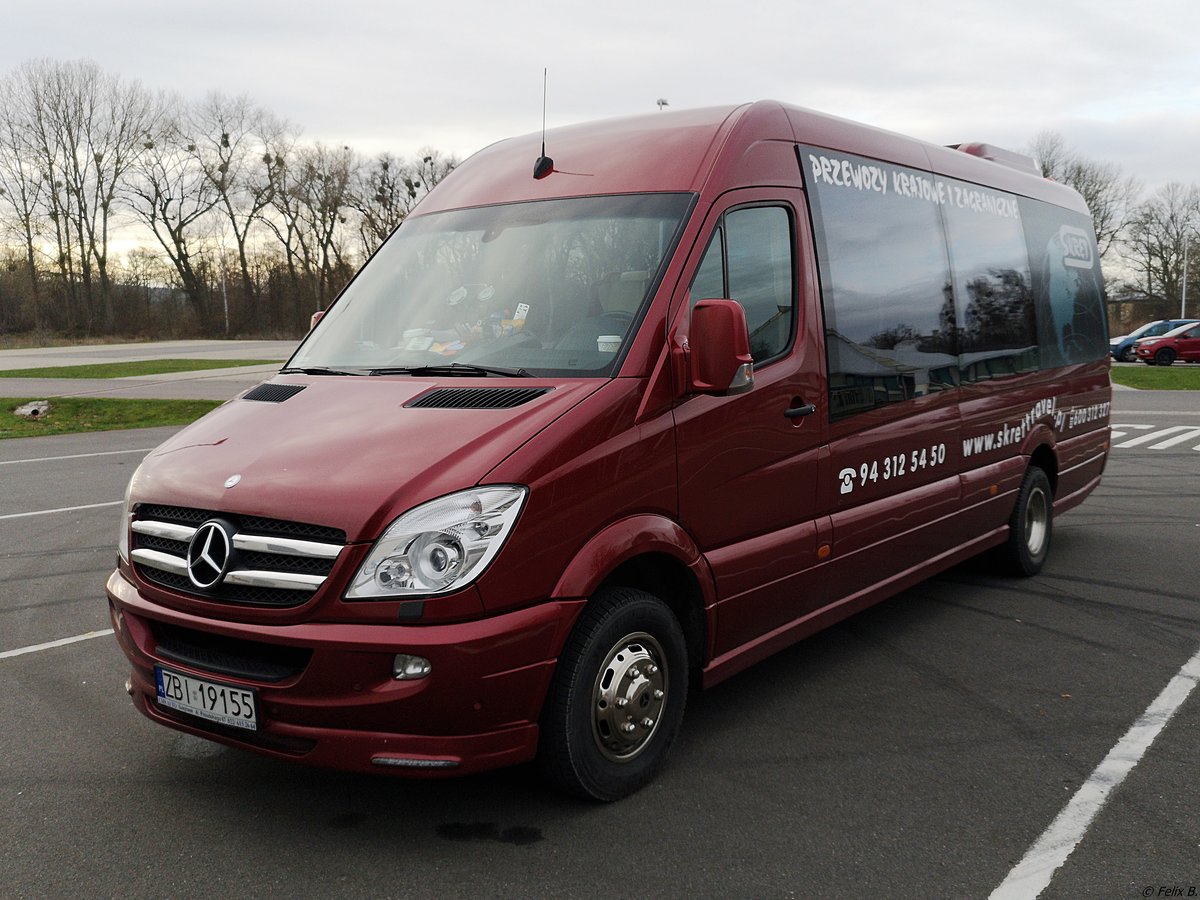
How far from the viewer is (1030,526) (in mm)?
7000

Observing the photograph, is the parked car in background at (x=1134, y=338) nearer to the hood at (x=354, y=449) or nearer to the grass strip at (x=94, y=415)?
the grass strip at (x=94, y=415)

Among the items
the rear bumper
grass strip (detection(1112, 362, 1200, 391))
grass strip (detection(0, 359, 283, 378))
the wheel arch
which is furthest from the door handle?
grass strip (detection(0, 359, 283, 378))

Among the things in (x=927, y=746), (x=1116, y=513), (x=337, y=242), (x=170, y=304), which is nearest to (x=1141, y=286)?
(x=337, y=242)

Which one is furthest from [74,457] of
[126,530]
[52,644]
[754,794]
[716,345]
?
[754,794]

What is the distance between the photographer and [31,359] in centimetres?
3922

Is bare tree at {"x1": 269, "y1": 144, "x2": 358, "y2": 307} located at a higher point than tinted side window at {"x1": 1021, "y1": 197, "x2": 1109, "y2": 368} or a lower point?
higher

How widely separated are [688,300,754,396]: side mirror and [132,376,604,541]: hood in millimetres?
419

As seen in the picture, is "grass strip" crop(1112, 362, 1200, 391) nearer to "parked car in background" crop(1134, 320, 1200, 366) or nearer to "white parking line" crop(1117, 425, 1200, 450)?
"parked car in background" crop(1134, 320, 1200, 366)

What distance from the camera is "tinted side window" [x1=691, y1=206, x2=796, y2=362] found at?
4.11 metres

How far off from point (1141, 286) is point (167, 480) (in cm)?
7331

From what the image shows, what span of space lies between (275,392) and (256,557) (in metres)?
1.10

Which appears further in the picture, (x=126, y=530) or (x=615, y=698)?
(x=126, y=530)

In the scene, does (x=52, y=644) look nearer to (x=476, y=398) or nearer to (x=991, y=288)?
(x=476, y=398)

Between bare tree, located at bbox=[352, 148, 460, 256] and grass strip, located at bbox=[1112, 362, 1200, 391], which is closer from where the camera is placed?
grass strip, located at bbox=[1112, 362, 1200, 391]
